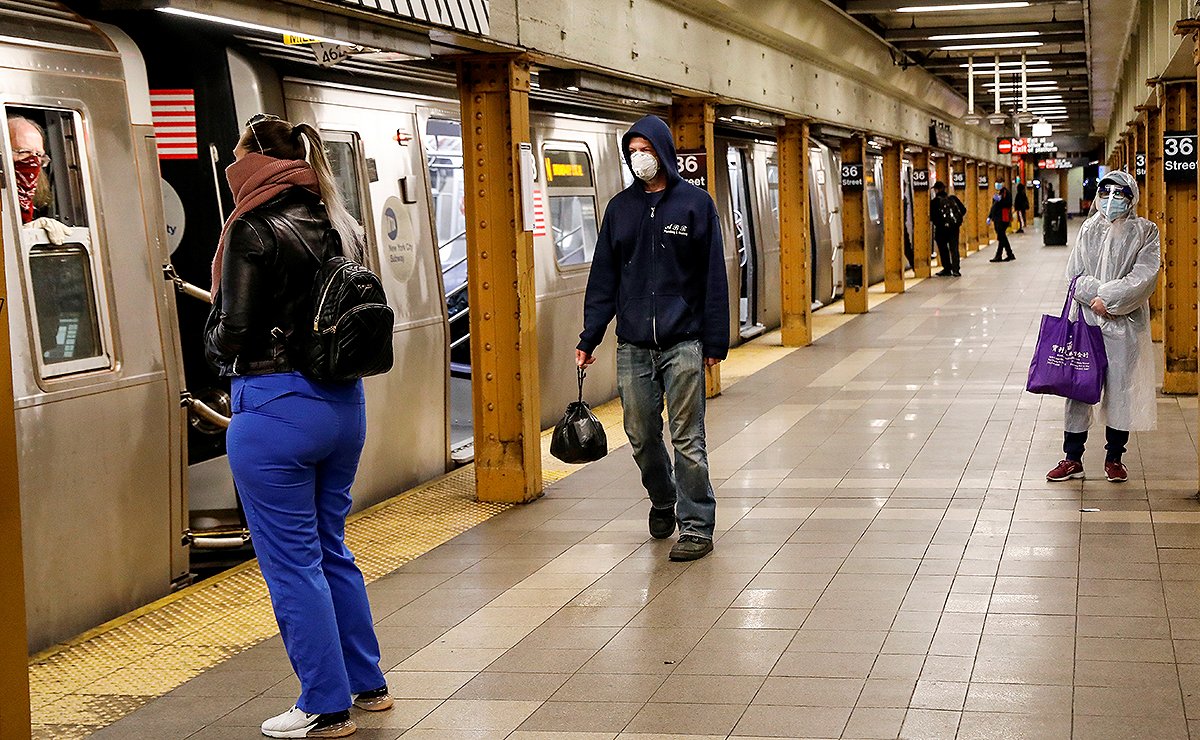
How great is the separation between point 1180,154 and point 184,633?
8.34m

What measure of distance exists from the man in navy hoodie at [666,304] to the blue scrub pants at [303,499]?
2.18m

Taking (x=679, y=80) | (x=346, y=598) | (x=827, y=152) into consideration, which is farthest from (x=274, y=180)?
(x=827, y=152)

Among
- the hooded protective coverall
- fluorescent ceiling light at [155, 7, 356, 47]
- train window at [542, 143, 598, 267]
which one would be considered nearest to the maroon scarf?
fluorescent ceiling light at [155, 7, 356, 47]

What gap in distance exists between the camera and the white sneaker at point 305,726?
4215 millimetres

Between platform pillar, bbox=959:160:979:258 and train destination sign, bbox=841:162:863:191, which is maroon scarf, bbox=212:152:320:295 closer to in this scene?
train destination sign, bbox=841:162:863:191

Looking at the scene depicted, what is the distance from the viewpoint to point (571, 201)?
437 inches

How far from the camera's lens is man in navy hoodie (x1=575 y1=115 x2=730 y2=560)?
618cm

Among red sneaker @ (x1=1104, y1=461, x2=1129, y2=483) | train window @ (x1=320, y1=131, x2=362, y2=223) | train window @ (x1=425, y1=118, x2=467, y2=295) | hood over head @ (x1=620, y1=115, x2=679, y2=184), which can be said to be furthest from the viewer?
train window @ (x1=425, y1=118, x2=467, y2=295)

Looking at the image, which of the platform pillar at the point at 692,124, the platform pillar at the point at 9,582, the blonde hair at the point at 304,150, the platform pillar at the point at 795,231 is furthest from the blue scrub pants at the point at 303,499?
the platform pillar at the point at 795,231

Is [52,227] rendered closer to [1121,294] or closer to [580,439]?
[580,439]

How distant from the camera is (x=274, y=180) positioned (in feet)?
13.4

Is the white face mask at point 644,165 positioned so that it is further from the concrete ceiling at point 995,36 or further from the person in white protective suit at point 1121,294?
the concrete ceiling at point 995,36

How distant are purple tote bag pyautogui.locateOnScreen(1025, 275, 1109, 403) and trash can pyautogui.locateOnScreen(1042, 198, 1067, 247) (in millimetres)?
30905

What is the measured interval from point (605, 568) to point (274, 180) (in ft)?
8.89
